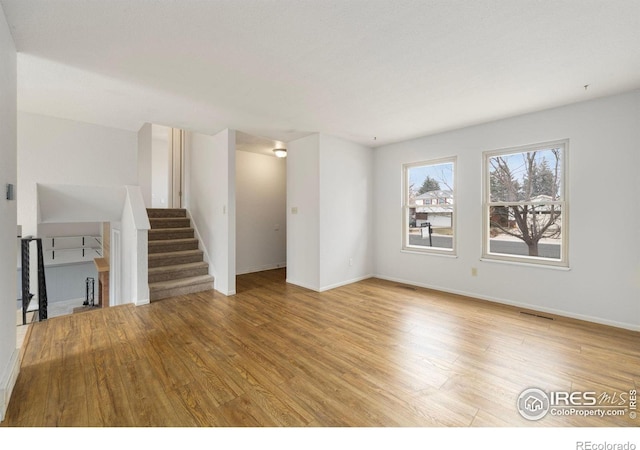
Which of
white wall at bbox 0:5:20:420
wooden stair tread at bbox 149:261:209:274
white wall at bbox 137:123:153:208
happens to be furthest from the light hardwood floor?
white wall at bbox 137:123:153:208

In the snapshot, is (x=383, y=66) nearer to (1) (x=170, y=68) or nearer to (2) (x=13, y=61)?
(1) (x=170, y=68)

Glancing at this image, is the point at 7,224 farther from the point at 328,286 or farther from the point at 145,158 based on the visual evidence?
the point at 145,158

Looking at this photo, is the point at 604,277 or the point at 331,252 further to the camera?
the point at 331,252

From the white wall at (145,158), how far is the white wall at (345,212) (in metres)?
3.76

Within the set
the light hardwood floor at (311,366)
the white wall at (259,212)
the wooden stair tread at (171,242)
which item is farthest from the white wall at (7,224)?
the white wall at (259,212)

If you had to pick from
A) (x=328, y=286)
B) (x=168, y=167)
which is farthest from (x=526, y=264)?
(x=168, y=167)

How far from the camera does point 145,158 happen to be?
5605 millimetres

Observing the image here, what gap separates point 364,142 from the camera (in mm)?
4949

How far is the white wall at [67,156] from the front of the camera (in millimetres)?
3529

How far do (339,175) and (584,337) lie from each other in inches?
144

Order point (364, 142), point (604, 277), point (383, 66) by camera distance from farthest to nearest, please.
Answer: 1. point (364, 142)
2. point (604, 277)
3. point (383, 66)

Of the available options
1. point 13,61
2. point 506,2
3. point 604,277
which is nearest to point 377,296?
point 604,277

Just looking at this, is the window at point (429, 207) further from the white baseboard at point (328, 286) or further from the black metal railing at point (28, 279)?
the black metal railing at point (28, 279)
